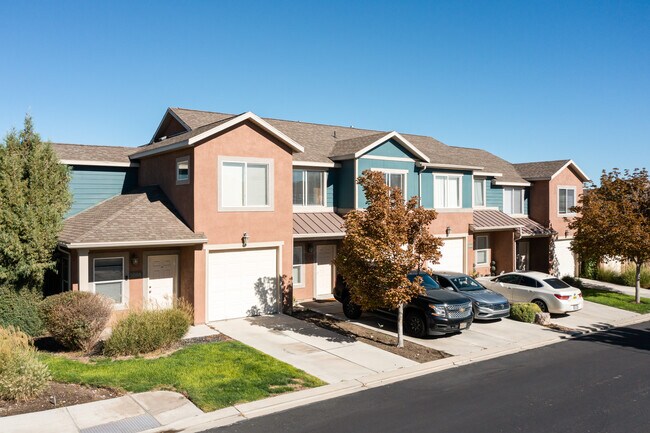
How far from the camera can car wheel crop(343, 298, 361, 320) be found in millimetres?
17266

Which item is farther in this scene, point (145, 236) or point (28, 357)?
point (145, 236)

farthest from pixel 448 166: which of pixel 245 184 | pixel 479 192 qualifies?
pixel 245 184

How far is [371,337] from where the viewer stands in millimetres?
15055

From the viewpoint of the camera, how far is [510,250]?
26.3 meters

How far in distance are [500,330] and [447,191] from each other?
8587 millimetres

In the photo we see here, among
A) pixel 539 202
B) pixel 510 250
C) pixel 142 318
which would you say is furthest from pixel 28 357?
pixel 539 202

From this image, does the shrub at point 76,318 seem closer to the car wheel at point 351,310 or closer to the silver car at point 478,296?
the car wheel at point 351,310

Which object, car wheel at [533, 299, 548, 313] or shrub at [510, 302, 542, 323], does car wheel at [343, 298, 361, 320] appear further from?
car wheel at [533, 299, 548, 313]

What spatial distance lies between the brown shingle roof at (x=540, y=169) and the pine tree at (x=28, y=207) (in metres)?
23.9

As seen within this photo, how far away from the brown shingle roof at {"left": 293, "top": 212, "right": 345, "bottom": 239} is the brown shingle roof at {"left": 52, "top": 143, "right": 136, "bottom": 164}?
7.10 meters

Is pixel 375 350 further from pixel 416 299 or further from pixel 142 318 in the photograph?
pixel 142 318

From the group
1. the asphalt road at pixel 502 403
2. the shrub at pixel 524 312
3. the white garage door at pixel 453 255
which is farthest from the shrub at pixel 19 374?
the white garage door at pixel 453 255

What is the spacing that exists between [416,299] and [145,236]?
8.43 meters

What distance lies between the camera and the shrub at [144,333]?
1232cm
